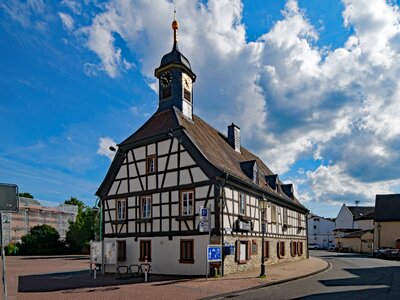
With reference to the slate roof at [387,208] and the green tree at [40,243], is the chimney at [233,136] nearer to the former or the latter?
the slate roof at [387,208]

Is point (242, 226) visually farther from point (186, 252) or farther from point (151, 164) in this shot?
point (151, 164)

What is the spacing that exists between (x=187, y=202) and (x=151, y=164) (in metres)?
3.95

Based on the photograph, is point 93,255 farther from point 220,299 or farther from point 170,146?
point 220,299

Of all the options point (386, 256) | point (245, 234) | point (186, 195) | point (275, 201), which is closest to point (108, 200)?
point (186, 195)

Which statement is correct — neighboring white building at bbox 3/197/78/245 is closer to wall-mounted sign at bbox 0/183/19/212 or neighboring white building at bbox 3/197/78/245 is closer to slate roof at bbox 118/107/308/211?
slate roof at bbox 118/107/308/211

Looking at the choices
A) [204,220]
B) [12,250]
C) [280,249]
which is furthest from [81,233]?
[204,220]

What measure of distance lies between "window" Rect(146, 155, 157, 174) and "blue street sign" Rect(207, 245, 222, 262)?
6.98 metres

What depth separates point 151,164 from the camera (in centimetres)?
2473

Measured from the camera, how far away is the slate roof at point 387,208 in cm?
5522

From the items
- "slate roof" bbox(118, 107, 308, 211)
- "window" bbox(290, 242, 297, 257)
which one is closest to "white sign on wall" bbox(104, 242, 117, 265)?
"slate roof" bbox(118, 107, 308, 211)

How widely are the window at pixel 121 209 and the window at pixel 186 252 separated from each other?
5.70m

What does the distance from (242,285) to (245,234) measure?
6843 mm

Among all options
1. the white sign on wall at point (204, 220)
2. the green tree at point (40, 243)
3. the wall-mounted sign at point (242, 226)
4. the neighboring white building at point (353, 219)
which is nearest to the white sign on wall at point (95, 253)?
the white sign on wall at point (204, 220)

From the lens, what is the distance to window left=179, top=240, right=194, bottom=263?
21.3 metres
